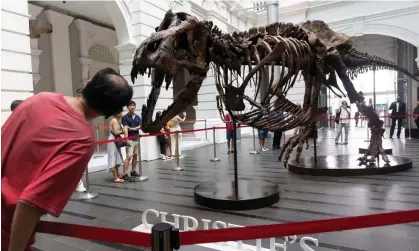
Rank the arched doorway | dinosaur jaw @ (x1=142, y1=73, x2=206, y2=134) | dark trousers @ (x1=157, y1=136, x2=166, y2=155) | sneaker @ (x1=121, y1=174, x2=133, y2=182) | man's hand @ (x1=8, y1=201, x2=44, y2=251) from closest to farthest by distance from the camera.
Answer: man's hand @ (x1=8, y1=201, x2=44, y2=251) < dinosaur jaw @ (x1=142, y1=73, x2=206, y2=134) < sneaker @ (x1=121, y1=174, x2=133, y2=182) < the arched doorway < dark trousers @ (x1=157, y1=136, x2=166, y2=155)

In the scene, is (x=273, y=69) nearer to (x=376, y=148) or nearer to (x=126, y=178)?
(x=376, y=148)

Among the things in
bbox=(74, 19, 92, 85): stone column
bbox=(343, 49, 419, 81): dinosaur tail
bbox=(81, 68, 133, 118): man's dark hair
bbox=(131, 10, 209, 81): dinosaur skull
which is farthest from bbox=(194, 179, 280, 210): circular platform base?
bbox=(74, 19, 92, 85): stone column

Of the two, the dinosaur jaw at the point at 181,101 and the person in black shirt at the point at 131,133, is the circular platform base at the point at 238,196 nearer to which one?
the dinosaur jaw at the point at 181,101

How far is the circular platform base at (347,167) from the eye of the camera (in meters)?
5.82

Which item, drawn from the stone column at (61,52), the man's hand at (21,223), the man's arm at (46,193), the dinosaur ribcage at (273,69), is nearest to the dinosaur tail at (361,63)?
the dinosaur ribcage at (273,69)

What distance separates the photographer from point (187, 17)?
3.59 m

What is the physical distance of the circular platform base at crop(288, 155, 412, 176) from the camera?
582 cm

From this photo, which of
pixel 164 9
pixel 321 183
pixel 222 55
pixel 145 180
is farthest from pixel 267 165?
pixel 164 9

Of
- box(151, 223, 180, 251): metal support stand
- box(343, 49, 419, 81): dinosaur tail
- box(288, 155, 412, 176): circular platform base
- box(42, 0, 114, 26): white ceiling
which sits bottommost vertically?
box(288, 155, 412, 176): circular platform base

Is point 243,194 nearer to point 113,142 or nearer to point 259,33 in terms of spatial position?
point 259,33

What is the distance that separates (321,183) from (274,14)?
853 centimetres

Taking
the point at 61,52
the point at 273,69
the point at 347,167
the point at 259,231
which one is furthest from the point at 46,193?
the point at 61,52

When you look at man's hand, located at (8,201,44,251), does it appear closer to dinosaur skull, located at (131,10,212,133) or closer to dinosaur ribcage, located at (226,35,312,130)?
dinosaur skull, located at (131,10,212,133)

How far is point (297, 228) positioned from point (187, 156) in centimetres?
794
